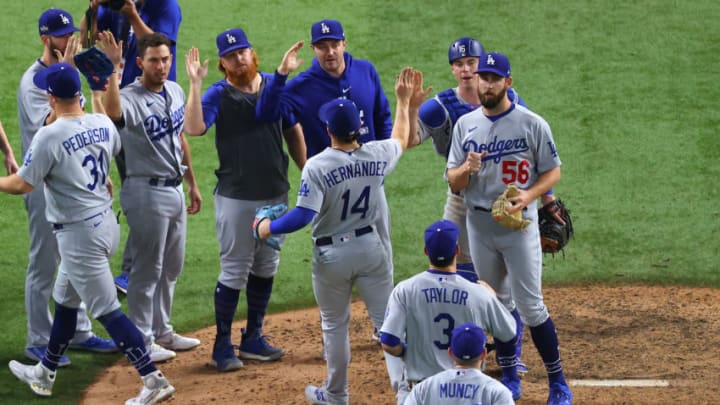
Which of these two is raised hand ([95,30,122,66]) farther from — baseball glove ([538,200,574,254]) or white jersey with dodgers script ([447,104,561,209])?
baseball glove ([538,200,574,254])

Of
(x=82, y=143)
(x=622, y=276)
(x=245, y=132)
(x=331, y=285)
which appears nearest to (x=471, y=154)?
(x=331, y=285)

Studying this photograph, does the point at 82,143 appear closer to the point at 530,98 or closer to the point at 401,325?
the point at 401,325

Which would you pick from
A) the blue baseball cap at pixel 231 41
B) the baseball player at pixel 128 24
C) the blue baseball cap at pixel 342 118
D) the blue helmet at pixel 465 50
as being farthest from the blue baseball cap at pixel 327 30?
the baseball player at pixel 128 24

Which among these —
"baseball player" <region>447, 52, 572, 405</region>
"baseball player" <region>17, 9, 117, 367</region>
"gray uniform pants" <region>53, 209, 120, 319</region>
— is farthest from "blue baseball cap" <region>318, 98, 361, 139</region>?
"baseball player" <region>17, 9, 117, 367</region>

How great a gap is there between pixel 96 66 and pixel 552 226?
2734mm

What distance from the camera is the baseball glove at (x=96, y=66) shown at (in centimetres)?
724

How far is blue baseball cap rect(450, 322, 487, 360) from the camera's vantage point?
5.40 m

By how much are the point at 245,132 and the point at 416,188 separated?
11.2ft

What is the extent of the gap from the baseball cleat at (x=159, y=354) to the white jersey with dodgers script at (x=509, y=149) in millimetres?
2280

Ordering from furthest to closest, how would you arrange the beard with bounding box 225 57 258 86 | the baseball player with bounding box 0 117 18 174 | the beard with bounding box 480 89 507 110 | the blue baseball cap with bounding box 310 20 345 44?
the baseball player with bounding box 0 117 18 174 < the beard with bounding box 225 57 258 86 < the blue baseball cap with bounding box 310 20 345 44 < the beard with bounding box 480 89 507 110

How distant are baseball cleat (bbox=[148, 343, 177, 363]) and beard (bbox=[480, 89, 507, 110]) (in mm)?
2629

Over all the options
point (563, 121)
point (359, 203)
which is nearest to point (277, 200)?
point (359, 203)

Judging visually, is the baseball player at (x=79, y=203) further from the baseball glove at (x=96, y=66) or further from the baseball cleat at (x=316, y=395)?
the baseball cleat at (x=316, y=395)

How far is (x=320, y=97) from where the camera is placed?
25.6ft
